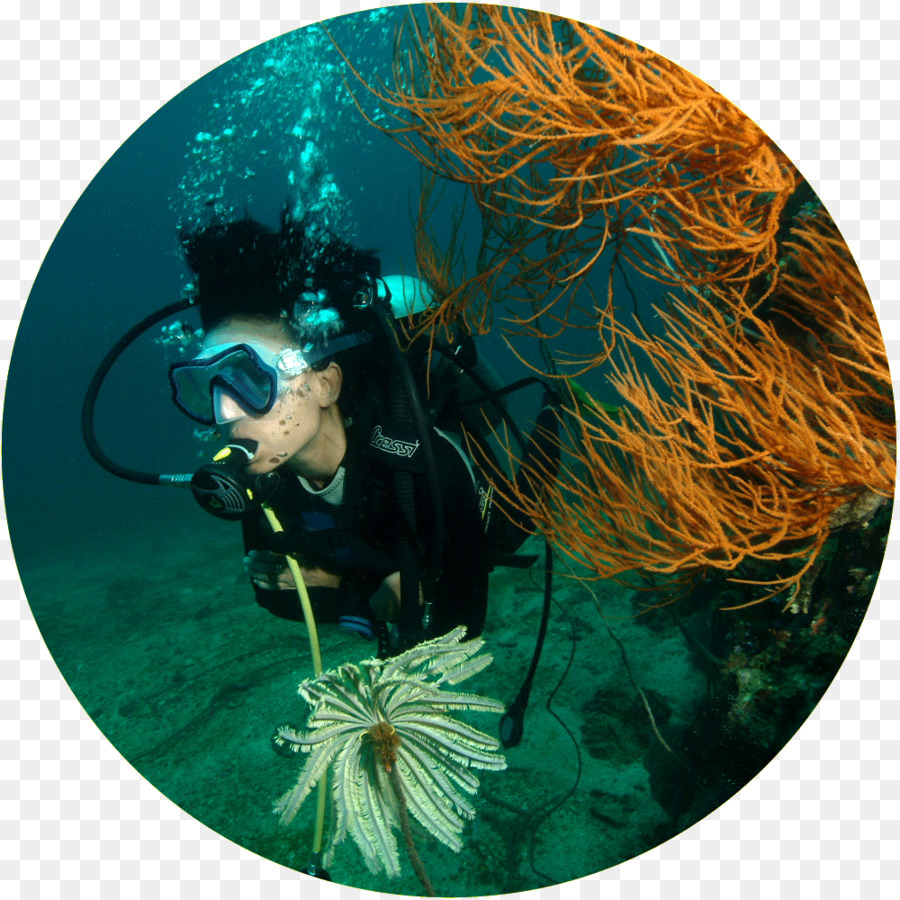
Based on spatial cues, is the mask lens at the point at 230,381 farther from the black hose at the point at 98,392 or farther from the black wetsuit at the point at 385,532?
the black wetsuit at the point at 385,532

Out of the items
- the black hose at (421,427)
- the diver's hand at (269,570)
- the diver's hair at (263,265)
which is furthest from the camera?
the diver's hand at (269,570)

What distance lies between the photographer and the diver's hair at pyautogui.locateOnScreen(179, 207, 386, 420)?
4.80ft

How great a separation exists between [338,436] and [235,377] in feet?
1.42

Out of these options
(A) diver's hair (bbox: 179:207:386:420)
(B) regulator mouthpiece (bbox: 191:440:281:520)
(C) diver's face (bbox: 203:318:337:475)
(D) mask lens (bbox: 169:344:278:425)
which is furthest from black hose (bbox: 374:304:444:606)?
(B) regulator mouthpiece (bbox: 191:440:281:520)

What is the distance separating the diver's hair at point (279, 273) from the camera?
4.80 feet

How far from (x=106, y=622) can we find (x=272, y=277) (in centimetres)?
170

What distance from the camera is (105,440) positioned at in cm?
173

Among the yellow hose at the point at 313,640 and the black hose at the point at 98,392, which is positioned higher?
the black hose at the point at 98,392

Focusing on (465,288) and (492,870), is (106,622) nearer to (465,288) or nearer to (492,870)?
(492,870)

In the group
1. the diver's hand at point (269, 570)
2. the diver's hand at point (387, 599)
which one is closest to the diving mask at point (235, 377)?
the diver's hand at point (269, 570)

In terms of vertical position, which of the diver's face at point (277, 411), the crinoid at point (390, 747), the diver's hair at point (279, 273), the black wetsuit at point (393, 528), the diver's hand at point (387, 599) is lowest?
the crinoid at point (390, 747)

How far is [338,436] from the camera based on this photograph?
5.98 ft

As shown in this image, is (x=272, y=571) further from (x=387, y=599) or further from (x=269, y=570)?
(x=387, y=599)

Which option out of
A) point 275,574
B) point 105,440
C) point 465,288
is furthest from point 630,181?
point 105,440
